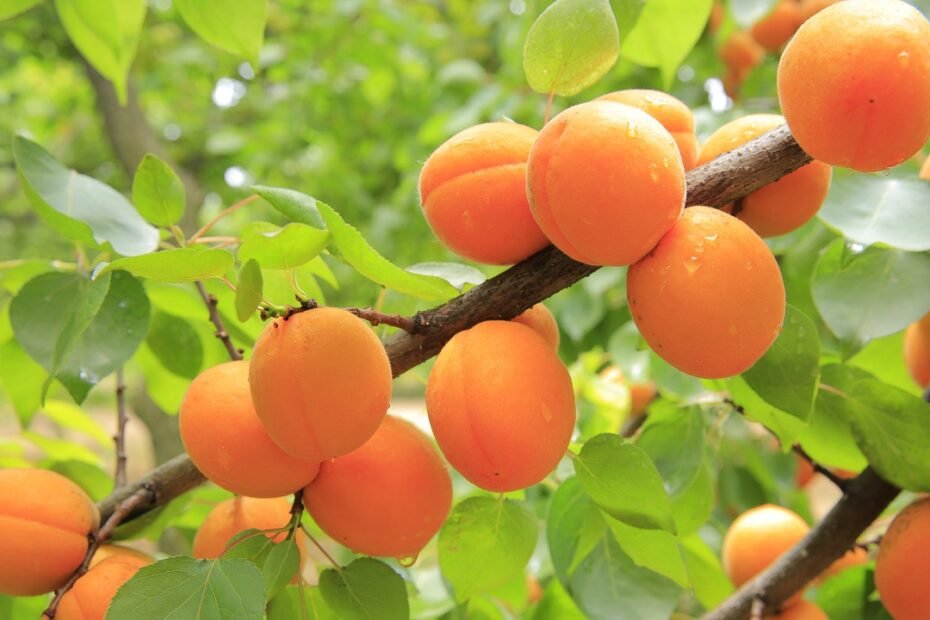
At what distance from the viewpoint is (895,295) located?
67 cm

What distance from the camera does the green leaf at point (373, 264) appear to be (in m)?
0.44

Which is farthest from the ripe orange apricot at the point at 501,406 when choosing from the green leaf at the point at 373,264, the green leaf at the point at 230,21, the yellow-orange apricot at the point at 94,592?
the green leaf at the point at 230,21

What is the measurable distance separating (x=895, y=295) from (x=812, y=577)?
0.26 metres

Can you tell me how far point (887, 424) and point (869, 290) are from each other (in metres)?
0.11

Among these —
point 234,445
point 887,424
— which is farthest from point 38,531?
point 887,424

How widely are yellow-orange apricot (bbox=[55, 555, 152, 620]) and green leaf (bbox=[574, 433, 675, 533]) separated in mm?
307

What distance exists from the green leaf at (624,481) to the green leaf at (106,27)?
1.81 ft

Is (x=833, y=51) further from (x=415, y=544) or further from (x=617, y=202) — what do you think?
(x=415, y=544)

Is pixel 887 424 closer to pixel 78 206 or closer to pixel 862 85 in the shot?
pixel 862 85

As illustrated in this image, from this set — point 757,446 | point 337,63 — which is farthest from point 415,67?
point 757,446

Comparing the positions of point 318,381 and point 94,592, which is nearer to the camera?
point 318,381

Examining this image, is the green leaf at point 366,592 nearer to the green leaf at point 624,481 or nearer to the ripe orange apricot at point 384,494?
the ripe orange apricot at point 384,494

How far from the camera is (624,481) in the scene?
1.78ft

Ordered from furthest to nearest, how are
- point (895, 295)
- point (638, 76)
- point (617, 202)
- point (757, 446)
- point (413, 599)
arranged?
1. point (638, 76)
2. point (757, 446)
3. point (413, 599)
4. point (895, 295)
5. point (617, 202)
